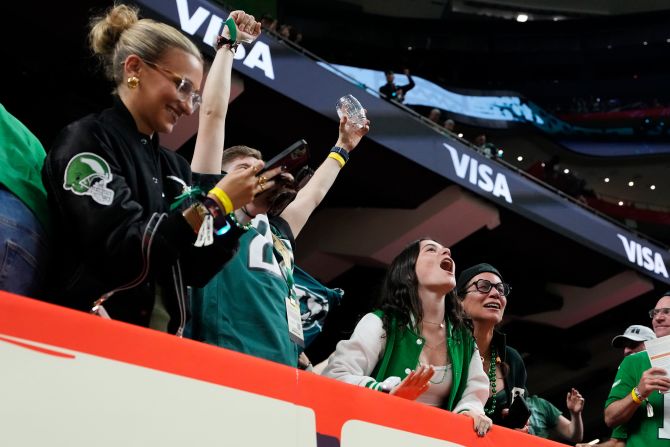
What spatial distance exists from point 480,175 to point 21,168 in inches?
291

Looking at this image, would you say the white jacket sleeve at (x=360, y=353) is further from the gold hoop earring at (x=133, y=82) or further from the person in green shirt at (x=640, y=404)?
the person in green shirt at (x=640, y=404)

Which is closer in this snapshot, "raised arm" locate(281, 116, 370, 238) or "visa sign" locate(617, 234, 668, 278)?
"raised arm" locate(281, 116, 370, 238)

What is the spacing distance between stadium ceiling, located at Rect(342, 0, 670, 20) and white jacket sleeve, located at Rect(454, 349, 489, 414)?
18.9m

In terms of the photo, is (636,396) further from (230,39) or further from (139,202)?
(139,202)

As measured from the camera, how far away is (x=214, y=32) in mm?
6441

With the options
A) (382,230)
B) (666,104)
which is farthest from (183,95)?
(666,104)

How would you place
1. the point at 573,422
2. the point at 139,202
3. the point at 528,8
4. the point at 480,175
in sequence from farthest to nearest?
the point at 528,8 < the point at 480,175 < the point at 573,422 < the point at 139,202

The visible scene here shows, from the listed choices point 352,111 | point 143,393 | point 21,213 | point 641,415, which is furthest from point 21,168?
point 641,415

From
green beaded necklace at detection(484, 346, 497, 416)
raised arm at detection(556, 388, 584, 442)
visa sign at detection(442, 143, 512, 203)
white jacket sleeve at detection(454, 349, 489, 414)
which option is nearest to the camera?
white jacket sleeve at detection(454, 349, 489, 414)

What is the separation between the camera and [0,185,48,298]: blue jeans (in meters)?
1.48

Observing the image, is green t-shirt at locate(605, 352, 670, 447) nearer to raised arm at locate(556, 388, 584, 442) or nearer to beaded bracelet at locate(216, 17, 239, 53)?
raised arm at locate(556, 388, 584, 442)

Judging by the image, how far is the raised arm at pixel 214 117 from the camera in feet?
6.59

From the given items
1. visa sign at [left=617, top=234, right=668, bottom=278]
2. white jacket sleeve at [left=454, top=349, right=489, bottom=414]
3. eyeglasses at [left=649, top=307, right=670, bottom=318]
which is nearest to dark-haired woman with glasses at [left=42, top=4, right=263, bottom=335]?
white jacket sleeve at [left=454, top=349, right=489, bottom=414]

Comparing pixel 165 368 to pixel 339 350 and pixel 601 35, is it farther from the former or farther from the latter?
pixel 601 35
